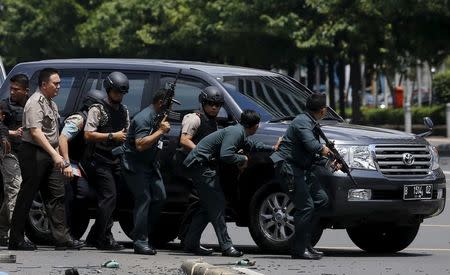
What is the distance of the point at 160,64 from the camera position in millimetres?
14539

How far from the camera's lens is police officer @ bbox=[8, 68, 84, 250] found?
524 inches

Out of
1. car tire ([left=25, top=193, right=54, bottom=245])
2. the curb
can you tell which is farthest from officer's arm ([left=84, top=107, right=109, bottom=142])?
the curb

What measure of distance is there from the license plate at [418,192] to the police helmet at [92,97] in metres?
3.06

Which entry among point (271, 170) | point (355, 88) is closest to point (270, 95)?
point (271, 170)

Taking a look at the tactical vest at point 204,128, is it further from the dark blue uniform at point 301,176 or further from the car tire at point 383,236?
the car tire at point 383,236

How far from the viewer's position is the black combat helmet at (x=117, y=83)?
13.5m

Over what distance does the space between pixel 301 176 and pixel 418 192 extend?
1.26 meters

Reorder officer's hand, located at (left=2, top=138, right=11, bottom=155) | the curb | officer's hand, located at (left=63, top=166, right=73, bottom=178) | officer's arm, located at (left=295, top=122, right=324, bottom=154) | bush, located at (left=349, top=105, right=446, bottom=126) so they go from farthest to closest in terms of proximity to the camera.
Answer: bush, located at (left=349, top=105, right=446, bottom=126)
officer's hand, located at (left=2, top=138, right=11, bottom=155)
officer's hand, located at (left=63, top=166, right=73, bottom=178)
officer's arm, located at (left=295, top=122, right=324, bottom=154)
the curb

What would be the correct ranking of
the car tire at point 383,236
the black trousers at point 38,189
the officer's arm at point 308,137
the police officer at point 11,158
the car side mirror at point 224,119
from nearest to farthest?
the officer's arm at point 308,137
the black trousers at point 38,189
the car side mirror at point 224,119
the police officer at point 11,158
the car tire at point 383,236

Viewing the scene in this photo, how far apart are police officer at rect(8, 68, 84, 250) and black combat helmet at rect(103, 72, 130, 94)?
19.1 inches

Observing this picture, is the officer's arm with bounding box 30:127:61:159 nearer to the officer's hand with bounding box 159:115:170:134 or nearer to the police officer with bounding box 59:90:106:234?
the police officer with bounding box 59:90:106:234

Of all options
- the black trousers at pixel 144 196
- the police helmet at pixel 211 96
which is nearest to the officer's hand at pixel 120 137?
the black trousers at pixel 144 196

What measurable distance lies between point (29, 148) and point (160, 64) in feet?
6.03

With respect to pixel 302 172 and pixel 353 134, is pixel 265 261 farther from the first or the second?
pixel 353 134
